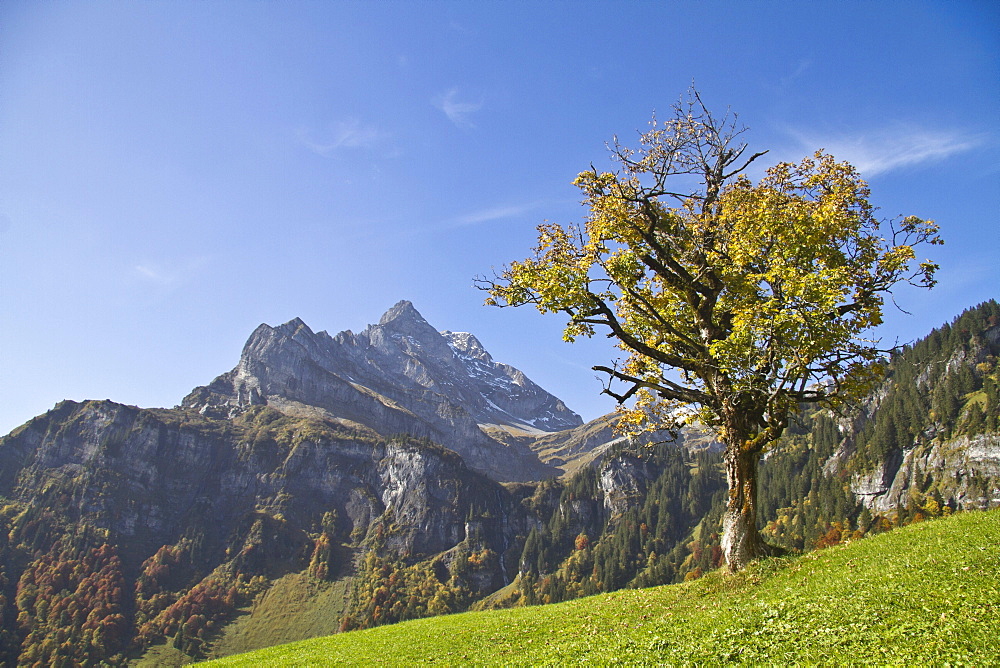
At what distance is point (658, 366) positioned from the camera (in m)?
23.7

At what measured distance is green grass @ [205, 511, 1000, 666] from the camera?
11867 millimetres

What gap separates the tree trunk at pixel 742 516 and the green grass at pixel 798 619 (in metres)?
0.73

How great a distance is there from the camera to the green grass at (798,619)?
11867mm

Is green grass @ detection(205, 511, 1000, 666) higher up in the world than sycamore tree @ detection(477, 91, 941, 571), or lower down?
lower down

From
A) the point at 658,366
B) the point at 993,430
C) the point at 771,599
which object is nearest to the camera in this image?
the point at 771,599

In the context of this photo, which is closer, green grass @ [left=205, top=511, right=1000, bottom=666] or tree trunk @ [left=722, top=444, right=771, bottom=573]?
green grass @ [left=205, top=511, right=1000, bottom=666]

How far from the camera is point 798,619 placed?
555 inches

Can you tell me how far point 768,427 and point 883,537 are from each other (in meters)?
6.15

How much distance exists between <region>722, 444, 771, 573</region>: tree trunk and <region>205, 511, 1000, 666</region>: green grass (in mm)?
725

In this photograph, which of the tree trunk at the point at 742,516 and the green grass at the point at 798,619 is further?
the tree trunk at the point at 742,516

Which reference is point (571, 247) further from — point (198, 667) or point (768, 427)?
point (198, 667)

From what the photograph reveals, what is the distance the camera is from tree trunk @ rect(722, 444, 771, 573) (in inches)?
784

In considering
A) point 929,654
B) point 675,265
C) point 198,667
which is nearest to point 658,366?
point 675,265

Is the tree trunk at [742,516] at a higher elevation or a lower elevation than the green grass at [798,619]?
higher
